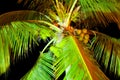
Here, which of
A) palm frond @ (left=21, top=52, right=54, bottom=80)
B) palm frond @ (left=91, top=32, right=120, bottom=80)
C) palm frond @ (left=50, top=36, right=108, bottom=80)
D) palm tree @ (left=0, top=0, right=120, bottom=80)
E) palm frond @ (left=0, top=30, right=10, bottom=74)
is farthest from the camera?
palm frond @ (left=91, top=32, right=120, bottom=80)

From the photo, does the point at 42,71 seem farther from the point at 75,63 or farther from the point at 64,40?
the point at 75,63

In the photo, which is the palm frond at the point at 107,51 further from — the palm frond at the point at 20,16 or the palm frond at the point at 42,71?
the palm frond at the point at 20,16

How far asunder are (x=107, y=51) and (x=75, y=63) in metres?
1.34

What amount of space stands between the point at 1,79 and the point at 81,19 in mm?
2278

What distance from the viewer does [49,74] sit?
15.0 feet

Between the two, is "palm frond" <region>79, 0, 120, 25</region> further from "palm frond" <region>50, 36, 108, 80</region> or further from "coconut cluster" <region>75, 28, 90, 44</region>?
"palm frond" <region>50, 36, 108, 80</region>

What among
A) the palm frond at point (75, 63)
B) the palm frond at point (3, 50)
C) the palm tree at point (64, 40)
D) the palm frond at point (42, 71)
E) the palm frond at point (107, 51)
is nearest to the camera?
the palm frond at point (75, 63)

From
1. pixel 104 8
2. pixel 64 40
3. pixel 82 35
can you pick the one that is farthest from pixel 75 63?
pixel 104 8

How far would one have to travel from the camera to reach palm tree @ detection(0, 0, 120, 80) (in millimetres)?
3841

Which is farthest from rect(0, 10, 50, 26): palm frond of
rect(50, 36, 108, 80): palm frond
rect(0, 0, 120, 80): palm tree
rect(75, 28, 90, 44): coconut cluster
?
rect(50, 36, 108, 80): palm frond

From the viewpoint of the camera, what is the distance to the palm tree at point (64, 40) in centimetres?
384

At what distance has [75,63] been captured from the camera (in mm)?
3715

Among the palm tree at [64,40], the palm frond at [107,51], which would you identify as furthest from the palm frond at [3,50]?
the palm frond at [107,51]

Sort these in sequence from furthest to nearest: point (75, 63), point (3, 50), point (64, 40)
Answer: point (64, 40) → point (3, 50) → point (75, 63)
